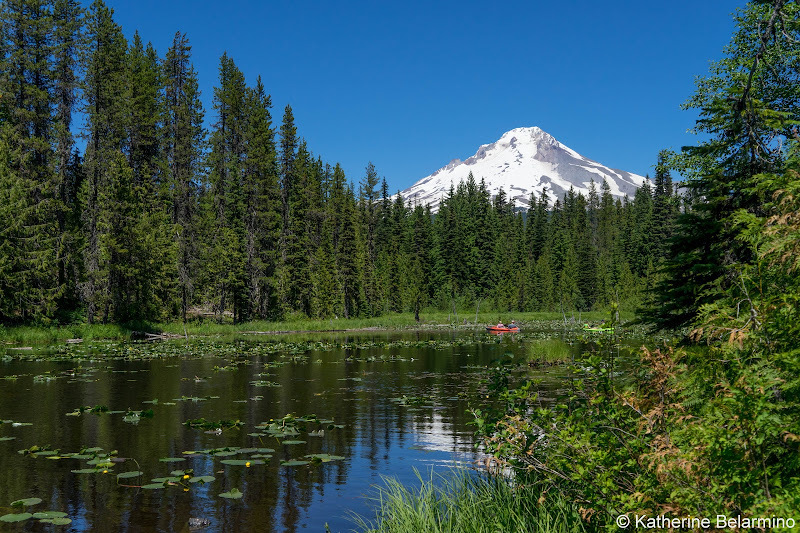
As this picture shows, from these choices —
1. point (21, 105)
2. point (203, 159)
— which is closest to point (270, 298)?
point (203, 159)

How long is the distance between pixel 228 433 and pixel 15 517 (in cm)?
611

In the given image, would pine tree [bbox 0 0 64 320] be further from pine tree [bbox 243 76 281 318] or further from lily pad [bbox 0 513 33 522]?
Result: lily pad [bbox 0 513 33 522]

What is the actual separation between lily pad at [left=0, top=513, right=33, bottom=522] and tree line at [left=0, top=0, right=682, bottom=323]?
388 inches

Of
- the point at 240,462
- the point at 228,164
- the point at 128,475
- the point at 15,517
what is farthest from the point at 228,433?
the point at 228,164

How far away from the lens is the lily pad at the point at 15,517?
8273 millimetres

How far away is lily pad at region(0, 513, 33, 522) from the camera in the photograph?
27.1ft

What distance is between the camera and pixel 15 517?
834 cm

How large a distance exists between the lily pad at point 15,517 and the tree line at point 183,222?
9849 mm

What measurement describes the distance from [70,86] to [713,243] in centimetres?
4542

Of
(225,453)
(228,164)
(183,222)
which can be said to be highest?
(228,164)

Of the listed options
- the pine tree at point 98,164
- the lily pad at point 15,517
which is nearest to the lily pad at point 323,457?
the lily pad at point 15,517

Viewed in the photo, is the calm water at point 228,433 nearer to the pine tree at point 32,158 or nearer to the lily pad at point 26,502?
the lily pad at point 26,502

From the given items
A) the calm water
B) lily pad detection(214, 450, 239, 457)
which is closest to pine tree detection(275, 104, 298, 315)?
the calm water

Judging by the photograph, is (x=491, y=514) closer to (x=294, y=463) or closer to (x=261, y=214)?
(x=294, y=463)
